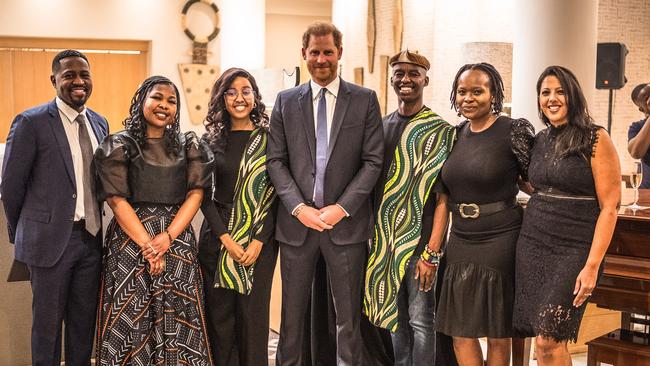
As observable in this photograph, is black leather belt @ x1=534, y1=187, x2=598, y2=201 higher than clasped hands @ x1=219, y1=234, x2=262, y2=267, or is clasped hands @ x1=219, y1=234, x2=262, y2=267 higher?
black leather belt @ x1=534, y1=187, x2=598, y2=201

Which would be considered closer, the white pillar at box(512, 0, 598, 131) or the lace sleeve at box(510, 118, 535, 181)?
the lace sleeve at box(510, 118, 535, 181)

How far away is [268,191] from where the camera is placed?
11.0ft

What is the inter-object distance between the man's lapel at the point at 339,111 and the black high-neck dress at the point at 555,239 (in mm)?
796

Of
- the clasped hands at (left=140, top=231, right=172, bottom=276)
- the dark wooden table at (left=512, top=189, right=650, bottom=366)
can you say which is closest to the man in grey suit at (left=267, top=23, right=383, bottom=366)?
the clasped hands at (left=140, top=231, right=172, bottom=276)

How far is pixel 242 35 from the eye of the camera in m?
8.09

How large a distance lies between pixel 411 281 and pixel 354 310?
30 cm

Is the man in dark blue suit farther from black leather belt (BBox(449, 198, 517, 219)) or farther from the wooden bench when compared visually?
the wooden bench

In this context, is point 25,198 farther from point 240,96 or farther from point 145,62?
point 145,62

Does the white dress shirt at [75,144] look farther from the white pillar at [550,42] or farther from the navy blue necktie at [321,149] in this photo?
the white pillar at [550,42]

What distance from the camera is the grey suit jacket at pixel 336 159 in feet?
10.5

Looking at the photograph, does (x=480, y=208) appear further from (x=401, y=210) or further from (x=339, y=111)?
(x=339, y=111)

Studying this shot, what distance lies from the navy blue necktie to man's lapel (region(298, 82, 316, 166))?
19 millimetres

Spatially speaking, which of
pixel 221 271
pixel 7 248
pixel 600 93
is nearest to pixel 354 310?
pixel 221 271

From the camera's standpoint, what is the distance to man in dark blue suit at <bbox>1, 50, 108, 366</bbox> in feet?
10.5
